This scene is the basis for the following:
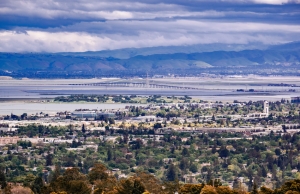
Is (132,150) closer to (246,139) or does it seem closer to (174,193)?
(246,139)

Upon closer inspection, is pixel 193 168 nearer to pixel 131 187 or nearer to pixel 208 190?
pixel 131 187

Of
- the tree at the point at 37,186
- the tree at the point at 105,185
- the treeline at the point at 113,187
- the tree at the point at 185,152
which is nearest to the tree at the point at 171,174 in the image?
the tree at the point at 185,152

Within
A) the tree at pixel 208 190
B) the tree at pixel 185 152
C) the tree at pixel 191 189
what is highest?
the tree at pixel 208 190

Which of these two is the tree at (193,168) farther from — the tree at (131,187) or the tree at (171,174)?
the tree at (131,187)

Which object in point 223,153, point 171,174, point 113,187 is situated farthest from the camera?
point 223,153

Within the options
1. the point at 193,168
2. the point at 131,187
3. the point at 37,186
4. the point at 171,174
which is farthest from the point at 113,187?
the point at 193,168

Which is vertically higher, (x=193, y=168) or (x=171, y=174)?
(x=193, y=168)

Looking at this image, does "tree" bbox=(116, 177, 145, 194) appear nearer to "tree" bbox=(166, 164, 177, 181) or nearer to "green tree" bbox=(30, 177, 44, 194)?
"green tree" bbox=(30, 177, 44, 194)

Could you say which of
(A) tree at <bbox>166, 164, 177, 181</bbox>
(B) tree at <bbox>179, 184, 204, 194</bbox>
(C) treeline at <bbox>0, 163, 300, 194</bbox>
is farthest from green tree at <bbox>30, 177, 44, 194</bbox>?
(A) tree at <bbox>166, 164, 177, 181</bbox>

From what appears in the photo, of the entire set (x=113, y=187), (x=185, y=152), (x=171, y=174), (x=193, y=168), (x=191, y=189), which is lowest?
(x=171, y=174)
